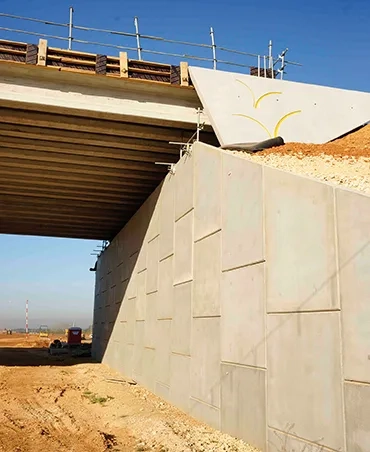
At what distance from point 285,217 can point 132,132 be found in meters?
9.06

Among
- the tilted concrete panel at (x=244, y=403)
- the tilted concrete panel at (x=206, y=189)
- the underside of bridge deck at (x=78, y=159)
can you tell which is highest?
the underside of bridge deck at (x=78, y=159)

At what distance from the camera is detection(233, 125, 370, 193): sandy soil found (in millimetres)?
8016

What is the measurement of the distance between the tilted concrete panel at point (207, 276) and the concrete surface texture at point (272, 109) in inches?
133

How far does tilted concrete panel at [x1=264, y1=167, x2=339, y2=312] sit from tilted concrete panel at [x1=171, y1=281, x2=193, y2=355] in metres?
4.23

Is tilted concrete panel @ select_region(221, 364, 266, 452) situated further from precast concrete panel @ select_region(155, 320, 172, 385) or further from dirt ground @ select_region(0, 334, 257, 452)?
precast concrete panel @ select_region(155, 320, 172, 385)

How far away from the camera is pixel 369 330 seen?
5438 millimetres

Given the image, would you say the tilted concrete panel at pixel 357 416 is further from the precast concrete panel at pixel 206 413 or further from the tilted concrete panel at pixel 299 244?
the precast concrete panel at pixel 206 413

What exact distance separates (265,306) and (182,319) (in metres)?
4.63

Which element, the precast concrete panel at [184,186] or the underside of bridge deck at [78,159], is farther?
the underside of bridge deck at [78,159]

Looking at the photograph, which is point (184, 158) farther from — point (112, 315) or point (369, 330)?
point (112, 315)

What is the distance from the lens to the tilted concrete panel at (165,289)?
13302mm

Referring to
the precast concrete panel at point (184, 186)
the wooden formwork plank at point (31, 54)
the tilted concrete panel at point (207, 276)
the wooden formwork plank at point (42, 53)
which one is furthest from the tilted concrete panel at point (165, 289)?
the wooden formwork plank at point (31, 54)

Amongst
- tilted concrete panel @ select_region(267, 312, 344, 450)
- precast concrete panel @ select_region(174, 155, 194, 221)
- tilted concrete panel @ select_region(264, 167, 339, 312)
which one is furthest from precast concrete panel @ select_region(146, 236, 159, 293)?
tilted concrete panel @ select_region(267, 312, 344, 450)

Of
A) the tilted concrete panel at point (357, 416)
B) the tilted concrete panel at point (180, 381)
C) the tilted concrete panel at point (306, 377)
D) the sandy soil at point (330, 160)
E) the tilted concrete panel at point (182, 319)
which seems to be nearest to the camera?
the tilted concrete panel at point (357, 416)
